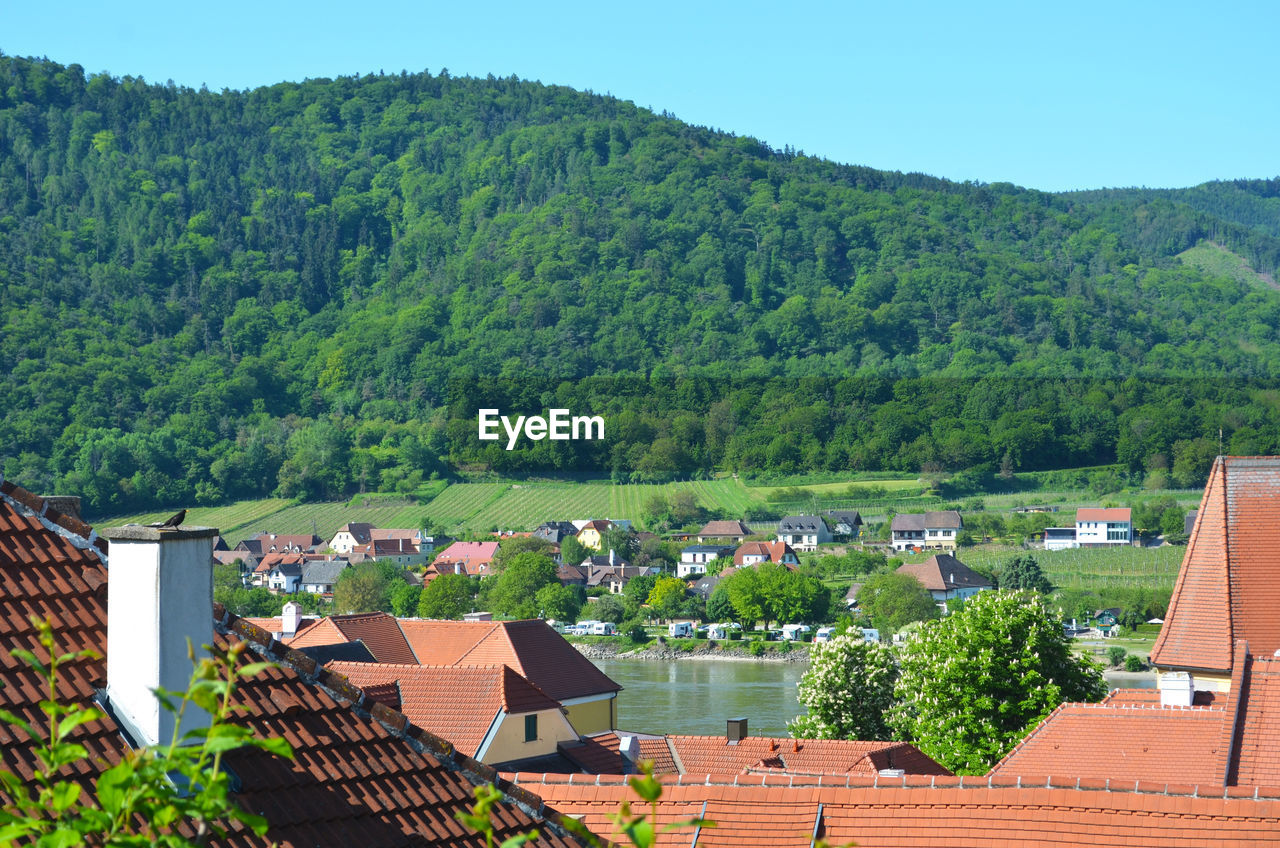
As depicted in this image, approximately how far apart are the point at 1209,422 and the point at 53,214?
113718 millimetres

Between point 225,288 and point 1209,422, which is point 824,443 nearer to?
point 1209,422

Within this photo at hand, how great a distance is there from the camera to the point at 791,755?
52.1ft

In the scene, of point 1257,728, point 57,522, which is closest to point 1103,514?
point 1257,728

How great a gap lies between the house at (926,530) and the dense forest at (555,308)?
1916 cm

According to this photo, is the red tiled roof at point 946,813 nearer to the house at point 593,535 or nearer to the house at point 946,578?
the house at point 946,578

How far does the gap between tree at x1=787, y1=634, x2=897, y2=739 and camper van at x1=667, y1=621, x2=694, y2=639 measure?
40.9 m

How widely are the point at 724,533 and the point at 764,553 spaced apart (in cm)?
914

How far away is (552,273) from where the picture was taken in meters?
156

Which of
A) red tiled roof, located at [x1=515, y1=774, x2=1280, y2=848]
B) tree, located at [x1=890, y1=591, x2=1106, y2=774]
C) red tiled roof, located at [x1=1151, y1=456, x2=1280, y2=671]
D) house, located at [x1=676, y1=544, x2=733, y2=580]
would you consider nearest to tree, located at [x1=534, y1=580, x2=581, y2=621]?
house, located at [x1=676, y1=544, x2=733, y2=580]

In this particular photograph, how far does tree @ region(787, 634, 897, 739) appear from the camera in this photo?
79.9 feet

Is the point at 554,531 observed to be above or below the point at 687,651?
above

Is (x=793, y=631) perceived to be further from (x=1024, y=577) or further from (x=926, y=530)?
(x=926, y=530)

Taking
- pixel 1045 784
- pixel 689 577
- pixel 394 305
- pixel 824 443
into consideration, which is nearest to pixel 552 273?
pixel 394 305

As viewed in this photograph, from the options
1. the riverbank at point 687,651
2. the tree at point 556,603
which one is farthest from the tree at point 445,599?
the riverbank at point 687,651
